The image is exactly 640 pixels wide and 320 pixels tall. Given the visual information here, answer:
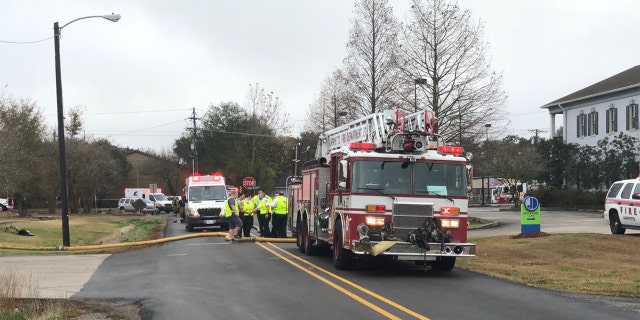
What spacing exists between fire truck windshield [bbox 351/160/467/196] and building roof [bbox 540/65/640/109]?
3776 cm

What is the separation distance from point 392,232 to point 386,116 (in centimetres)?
307

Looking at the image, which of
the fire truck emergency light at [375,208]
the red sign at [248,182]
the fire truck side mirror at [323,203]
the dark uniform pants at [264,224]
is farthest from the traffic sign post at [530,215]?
the red sign at [248,182]

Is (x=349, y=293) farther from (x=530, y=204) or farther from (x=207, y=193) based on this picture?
(x=207, y=193)

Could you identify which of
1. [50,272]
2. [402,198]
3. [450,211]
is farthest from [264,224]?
[450,211]

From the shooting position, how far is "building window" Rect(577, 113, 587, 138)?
54.2 meters

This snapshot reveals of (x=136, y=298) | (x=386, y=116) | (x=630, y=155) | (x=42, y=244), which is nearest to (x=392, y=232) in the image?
(x=386, y=116)

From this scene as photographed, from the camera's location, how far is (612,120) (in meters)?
50.4

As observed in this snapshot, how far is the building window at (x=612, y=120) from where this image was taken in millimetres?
50150

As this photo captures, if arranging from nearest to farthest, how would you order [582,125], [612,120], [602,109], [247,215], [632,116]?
1. [247,215]
2. [632,116]
3. [612,120]
4. [602,109]
5. [582,125]

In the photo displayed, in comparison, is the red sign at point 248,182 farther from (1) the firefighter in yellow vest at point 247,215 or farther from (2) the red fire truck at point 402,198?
(2) the red fire truck at point 402,198

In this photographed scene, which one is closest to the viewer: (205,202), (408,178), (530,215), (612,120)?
(408,178)

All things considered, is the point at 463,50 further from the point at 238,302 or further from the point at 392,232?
the point at 238,302

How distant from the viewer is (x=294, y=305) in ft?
33.7

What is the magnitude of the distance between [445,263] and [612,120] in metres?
40.5
